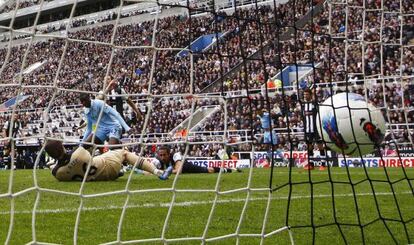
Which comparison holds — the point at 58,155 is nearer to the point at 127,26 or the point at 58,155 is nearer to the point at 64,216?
the point at 64,216

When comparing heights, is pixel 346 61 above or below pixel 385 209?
above

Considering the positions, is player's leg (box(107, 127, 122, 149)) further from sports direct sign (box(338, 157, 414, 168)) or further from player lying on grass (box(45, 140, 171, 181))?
sports direct sign (box(338, 157, 414, 168))

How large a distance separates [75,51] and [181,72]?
10743 mm

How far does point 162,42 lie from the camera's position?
2617 centimetres

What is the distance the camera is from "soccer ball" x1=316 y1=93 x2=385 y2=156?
4.99 m

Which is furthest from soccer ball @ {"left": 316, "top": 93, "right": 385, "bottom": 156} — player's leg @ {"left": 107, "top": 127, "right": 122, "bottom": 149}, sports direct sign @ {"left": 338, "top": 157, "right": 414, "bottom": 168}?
sports direct sign @ {"left": 338, "top": 157, "right": 414, "bottom": 168}

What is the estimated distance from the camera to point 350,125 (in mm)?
5070

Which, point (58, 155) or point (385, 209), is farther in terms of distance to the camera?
point (58, 155)

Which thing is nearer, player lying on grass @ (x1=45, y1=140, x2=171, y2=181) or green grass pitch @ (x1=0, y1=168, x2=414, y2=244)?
green grass pitch @ (x1=0, y1=168, x2=414, y2=244)

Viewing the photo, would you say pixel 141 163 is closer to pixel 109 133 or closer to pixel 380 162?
pixel 109 133

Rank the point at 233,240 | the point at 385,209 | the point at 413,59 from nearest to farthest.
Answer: the point at 233,240 → the point at 385,209 → the point at 413,59

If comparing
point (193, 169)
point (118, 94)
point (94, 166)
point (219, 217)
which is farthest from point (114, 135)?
point (118, 94)

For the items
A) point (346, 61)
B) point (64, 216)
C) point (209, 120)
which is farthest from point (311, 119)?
point (209, 120)

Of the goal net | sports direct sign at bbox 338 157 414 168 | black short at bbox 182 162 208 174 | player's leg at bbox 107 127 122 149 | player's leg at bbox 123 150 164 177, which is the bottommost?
sports direct sign at bbox 338 157 414 168
